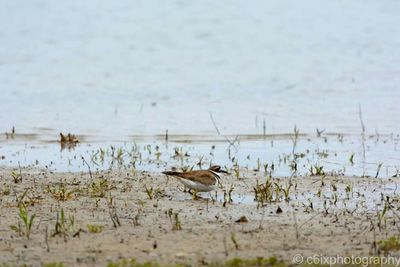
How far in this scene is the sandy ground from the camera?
321 inches

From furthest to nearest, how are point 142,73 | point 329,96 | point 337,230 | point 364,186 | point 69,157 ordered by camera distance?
1. point 142,73
2. point 329,96
3. point 69,157
4. point 364,186
5. point 337,230

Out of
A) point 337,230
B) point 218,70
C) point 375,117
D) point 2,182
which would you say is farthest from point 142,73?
point 337,230

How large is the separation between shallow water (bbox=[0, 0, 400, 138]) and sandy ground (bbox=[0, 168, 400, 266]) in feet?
17.7

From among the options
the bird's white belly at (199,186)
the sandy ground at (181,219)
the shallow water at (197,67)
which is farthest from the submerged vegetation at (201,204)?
the shallow water at (197,67)

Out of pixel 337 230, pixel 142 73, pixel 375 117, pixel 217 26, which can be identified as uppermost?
pixel 217 26

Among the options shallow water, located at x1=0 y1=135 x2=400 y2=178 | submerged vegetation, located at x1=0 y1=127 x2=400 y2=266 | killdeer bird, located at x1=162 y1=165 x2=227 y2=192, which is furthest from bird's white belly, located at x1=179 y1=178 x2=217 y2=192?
shallow water, located at x1=0 y1=135 x2=400 y2=178

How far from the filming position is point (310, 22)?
26.4 meters

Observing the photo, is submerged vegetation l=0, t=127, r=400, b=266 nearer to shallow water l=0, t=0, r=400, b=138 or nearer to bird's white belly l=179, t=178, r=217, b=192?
bird's white belly l=179, t=178, r=217, b=192

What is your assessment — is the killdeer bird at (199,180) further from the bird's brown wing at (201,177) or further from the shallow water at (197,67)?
the shallow water at (197,67)

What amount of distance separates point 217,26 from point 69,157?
12.9m

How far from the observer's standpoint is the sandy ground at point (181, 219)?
8.15m

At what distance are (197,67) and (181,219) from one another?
1355 centimetres

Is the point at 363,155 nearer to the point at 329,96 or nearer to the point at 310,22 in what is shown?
the point at 329,96

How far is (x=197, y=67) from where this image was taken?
74.7 ft
